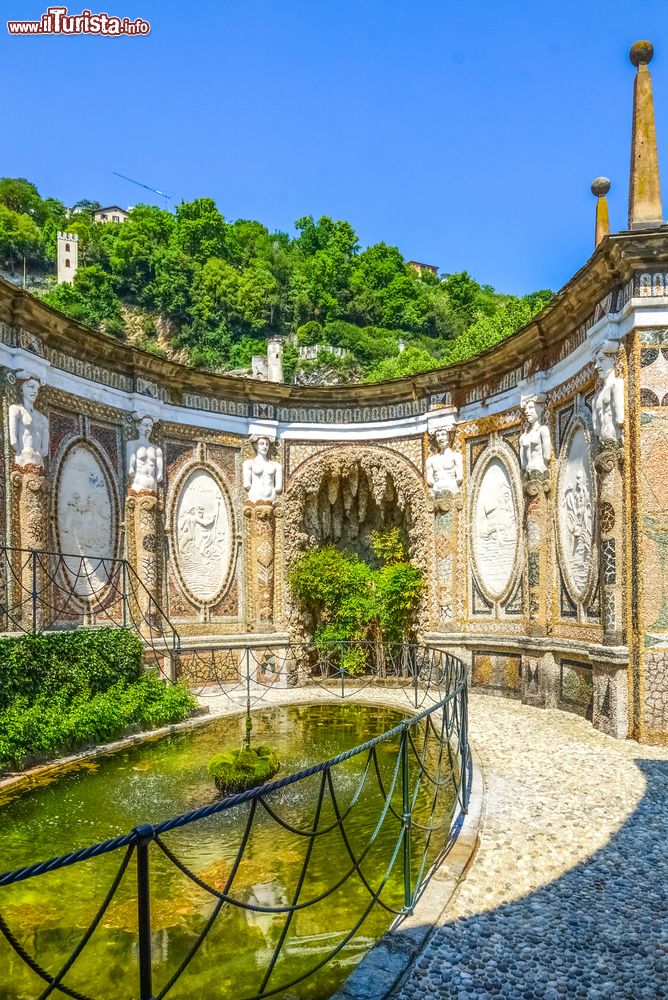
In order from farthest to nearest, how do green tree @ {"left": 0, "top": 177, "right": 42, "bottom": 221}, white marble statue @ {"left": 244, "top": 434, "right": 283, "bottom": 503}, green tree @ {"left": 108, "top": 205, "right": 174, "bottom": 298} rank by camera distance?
green tree @ {"left": 0, "top": 177, "right": 42, "bottom": 221} → green tree @ {"left": 108, "top": 205, "right": 174, "bottom": 298} → white marble statue @ {"left": 244, "top": 434, "right": 283, "bottom": 503}

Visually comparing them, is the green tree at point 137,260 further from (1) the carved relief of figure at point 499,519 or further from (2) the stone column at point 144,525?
(1) the carved relief of figure at point 499,519

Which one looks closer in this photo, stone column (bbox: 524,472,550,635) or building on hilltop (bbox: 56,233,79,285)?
stone column (bbox: 524,472,550,635)

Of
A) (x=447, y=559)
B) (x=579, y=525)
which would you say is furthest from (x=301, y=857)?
(x=447, y=559)

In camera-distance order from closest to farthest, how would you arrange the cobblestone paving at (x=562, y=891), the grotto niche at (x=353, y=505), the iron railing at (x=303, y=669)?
the cobblestone paving at (x=562, y=891) < the iron railing at (x=303, y=669) < the grotto niche at (x=353, y=505)

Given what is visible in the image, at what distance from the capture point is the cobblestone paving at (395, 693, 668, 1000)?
3.62 m

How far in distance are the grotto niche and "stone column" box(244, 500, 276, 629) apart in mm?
474

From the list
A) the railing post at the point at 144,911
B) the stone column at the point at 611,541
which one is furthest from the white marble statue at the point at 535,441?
the railing post at the point at 144,911

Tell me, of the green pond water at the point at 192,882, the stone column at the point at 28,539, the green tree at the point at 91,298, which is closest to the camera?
the green pond water at the point at 192,882

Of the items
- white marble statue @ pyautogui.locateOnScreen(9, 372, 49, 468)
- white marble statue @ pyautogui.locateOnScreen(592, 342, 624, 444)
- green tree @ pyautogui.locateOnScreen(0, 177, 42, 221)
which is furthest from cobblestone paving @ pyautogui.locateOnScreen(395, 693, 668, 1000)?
green tree @ pyautogui.locateOnScreen(0, 177, 42, 221)

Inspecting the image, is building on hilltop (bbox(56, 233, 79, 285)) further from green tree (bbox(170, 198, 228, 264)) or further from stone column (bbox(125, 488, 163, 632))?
stone column (bbox(125, 488, 163, 632))

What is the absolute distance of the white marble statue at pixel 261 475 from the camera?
15852mm

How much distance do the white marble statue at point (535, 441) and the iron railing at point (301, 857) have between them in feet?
17.1

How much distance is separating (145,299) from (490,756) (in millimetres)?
49499

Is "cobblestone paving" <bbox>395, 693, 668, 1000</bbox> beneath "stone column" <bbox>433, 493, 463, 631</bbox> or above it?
beneath
